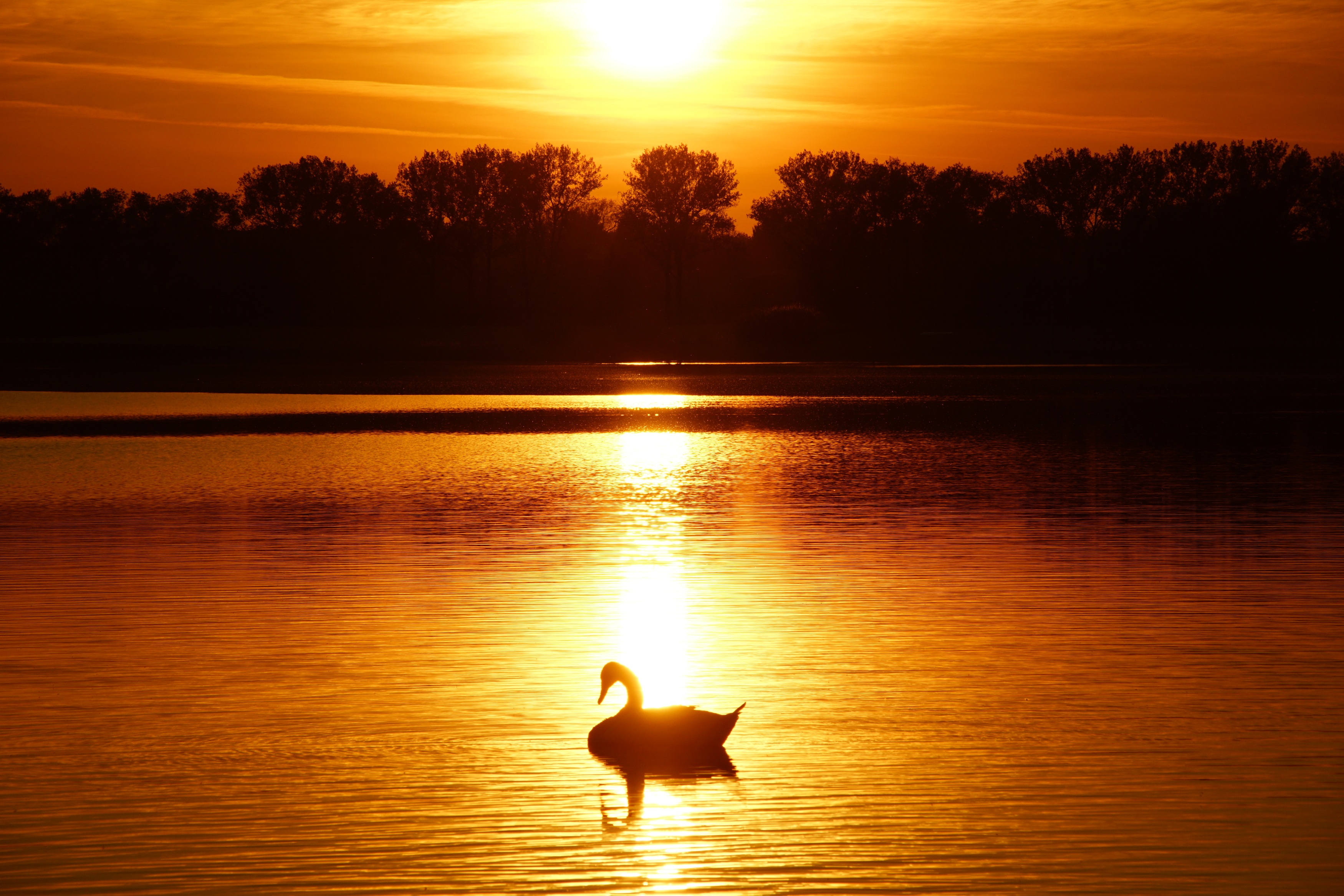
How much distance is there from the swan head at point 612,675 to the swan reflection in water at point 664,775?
74cm

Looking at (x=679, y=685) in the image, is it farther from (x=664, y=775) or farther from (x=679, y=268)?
(x=679, y=268)

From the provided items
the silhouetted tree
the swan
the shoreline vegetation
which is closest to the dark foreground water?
the swan

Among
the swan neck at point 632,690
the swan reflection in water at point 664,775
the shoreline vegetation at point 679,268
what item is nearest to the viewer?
the swan reflection in water at point 664,775

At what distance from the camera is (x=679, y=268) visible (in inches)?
6088

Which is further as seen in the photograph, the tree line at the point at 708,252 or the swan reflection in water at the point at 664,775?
the tree line at the point at 708,252

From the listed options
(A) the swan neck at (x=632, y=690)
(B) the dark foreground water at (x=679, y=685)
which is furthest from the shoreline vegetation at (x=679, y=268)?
(A) the swan neck at (x=632, y=690)

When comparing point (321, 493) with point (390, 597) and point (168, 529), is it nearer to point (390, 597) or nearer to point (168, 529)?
point (168, 529)

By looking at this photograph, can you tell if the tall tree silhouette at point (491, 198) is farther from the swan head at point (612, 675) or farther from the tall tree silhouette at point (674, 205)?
the swan head at point (612, 675)

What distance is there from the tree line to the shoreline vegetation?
9.7 inches

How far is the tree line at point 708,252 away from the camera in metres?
129

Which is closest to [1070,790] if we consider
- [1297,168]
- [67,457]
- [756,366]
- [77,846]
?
[77,846]

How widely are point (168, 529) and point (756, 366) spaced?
293 ft

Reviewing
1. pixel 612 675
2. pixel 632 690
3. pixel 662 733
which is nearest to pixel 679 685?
pixel 612 675

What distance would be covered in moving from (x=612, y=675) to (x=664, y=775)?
110 cm
